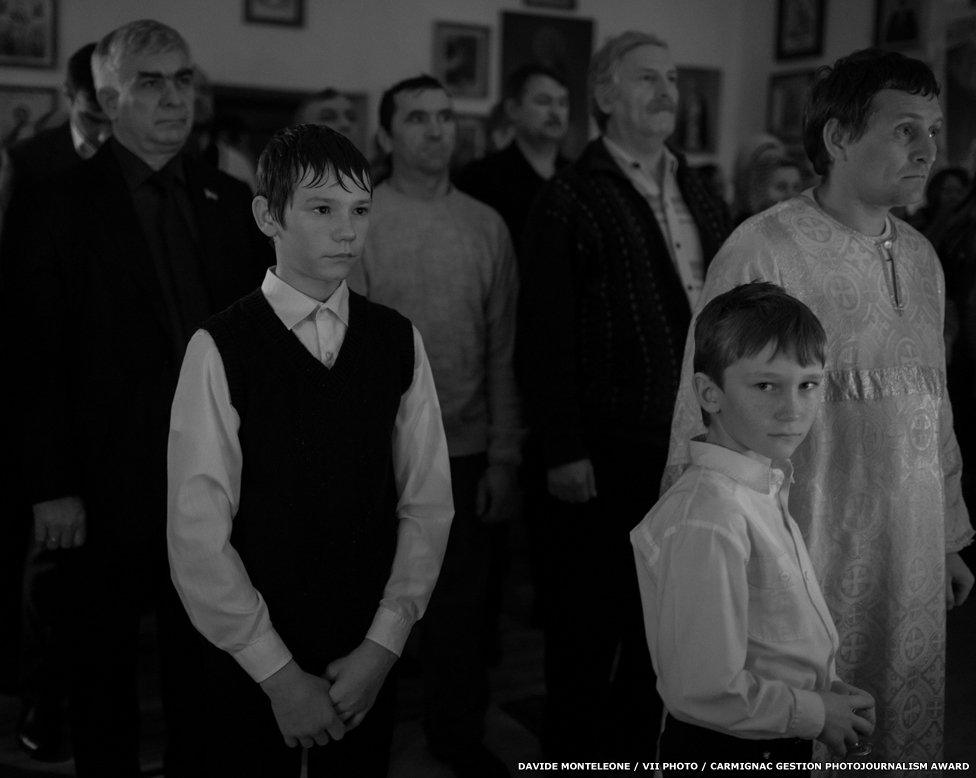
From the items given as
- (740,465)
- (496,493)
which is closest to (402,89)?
(496,493)

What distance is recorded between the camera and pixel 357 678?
1802 mm

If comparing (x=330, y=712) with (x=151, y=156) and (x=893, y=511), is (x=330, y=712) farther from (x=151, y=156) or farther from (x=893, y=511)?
(x=151, y=156)

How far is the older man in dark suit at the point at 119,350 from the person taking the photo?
2289mm

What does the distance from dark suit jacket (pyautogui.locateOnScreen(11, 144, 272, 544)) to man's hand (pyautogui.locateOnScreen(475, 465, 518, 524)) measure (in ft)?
2.76

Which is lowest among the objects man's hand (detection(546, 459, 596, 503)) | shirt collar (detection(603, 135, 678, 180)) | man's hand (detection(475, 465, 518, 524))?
man's hand (detection(475, 465, 518, 524))

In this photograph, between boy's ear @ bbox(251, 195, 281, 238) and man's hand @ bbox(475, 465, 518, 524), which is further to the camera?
man's hand @ bbox(475, 465, 518, 524)

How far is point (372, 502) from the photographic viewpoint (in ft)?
6.10

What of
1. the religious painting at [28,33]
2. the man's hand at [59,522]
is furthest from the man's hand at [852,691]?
the religious painting at [28,33]

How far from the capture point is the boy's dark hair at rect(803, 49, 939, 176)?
200cm

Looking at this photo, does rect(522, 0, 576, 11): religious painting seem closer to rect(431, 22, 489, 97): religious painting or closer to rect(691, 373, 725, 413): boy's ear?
rect(431, 22, 489, 97): religious painting

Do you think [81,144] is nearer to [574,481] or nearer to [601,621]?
[574,481]

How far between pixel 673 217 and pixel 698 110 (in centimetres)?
645

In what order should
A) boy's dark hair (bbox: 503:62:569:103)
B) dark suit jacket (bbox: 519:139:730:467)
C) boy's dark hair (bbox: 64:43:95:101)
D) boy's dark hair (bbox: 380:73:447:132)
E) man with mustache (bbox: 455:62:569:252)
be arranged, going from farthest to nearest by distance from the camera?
1. boy's dark hair (bbox: 503:62:569:103)
2. man with mustache (bbox: 455:62:569:252)
3. boy's dark hair (bbox: 64:43:95:101)
4. boy's dark hair (bbox: 380:73:447:132)
5. dark suit jacket (bbox: 519:139:730:467)

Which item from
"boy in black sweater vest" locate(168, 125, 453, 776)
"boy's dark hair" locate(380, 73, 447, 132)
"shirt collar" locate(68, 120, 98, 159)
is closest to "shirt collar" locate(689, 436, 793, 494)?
"boy in black sweater vest" locate(168, 125, 453, 776)
